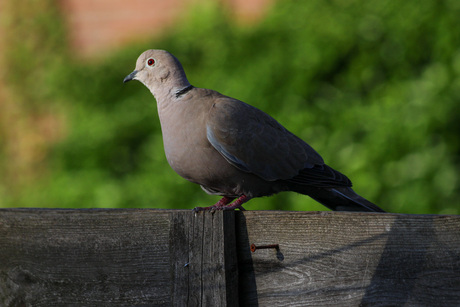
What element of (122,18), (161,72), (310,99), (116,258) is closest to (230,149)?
(161,72)

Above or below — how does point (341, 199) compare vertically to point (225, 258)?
above

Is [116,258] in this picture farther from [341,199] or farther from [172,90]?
[341,199]

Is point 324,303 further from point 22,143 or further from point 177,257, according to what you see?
point 22,143

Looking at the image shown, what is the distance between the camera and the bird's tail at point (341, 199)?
299cm

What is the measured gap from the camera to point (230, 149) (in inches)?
112

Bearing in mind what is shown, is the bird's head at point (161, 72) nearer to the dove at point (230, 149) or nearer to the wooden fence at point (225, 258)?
the dove at point (230, 149)

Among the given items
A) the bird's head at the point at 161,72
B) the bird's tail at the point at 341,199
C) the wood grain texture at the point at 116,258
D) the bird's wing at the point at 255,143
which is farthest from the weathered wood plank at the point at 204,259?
the bird's head at the point at 161,72

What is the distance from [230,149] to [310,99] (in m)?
2.11

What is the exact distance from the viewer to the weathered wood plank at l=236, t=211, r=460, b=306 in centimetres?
174

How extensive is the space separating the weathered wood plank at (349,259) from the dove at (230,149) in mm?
728

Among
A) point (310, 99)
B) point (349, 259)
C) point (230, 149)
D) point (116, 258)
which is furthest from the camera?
point (310, 99)

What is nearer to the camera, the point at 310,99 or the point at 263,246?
the point at 263,246

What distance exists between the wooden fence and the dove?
2.31 feet

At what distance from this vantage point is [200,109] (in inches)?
115
